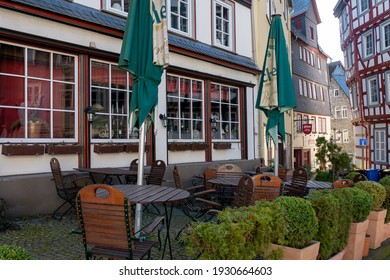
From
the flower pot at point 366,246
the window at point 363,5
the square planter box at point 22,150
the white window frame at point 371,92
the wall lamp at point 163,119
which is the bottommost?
the flower pot at point 366,246

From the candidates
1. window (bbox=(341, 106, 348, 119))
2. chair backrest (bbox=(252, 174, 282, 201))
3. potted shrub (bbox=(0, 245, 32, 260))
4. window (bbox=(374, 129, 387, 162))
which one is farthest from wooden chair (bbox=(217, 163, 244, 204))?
window (bbox=(341, 106, 348, 119))

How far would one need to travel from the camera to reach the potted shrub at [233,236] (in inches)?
96.3

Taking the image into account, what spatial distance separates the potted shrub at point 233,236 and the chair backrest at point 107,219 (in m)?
0.50

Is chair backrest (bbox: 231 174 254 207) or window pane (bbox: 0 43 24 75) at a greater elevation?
window pane (bbox: 0 43 24 75)

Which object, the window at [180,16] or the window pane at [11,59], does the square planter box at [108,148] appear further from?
the window at [180,16]

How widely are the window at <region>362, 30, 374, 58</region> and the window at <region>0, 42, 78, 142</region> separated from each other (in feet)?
58.7

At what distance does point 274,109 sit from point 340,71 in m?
29.8

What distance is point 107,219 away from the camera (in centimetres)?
283

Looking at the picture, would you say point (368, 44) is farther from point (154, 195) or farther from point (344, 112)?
point (154, 195)

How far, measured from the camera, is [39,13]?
6.06 meters

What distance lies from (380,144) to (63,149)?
1774cm

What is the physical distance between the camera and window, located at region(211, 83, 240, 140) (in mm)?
10586

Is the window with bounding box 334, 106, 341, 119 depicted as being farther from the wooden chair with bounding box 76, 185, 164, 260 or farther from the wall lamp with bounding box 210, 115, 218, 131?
the wooden chair with bounding box 76, 185, 164, 260

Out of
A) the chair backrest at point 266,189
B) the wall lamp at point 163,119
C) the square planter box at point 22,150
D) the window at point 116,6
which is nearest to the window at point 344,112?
the wall lamp at point 163,119
